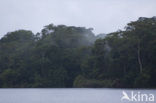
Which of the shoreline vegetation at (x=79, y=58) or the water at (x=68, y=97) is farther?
the shoreline vegetation at (x=79, y=58)

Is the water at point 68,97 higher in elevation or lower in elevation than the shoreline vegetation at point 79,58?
lower

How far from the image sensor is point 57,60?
7638cm

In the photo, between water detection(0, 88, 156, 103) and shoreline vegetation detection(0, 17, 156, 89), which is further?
shoreline vegetation detection(0, 17, 156, 89)

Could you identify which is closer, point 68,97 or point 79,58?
point 68,97

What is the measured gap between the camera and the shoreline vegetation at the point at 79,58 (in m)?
62.9

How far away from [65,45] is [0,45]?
14.5 meters

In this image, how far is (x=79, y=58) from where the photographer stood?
76.1 metres

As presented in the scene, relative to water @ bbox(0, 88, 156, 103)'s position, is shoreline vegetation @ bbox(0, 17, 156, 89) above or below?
above

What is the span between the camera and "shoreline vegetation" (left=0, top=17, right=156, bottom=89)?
206ft

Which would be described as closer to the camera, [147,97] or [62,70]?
[147,97]

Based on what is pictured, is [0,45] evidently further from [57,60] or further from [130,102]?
[130,102]

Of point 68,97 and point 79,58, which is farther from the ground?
point 79,58

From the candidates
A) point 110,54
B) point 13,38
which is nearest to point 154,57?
point 110,54

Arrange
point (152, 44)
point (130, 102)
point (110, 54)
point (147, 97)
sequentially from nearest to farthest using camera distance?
point (130, 102) < point (147, 97) < point (152, 44) < point (110, 54)
